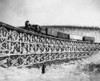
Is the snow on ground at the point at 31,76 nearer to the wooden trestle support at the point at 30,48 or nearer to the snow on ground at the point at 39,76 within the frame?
the snow on ground at the point at 39,76

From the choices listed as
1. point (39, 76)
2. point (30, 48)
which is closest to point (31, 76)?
point (39, 76)

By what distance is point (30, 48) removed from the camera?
32.6ft

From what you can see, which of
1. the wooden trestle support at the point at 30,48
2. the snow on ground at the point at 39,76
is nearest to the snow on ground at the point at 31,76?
the snow on ground at the point at 39,76

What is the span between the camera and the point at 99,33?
31.1 m

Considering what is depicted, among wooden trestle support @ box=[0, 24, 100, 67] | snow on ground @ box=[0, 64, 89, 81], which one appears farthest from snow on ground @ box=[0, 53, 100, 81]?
wooden trestle support @ box=[0, 24, 100, 67]

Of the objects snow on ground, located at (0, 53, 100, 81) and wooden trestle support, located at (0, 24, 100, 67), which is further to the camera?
wooden trestle support, located at (0, 24, 100, 67)

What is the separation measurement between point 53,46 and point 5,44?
240 inches

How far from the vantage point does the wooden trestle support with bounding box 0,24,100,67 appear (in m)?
7.59

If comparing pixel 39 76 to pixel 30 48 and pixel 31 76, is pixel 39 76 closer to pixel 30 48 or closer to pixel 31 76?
pixel 31 76

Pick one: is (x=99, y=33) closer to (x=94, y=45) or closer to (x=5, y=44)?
(x=94, y=45)

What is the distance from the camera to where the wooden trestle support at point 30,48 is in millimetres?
7592

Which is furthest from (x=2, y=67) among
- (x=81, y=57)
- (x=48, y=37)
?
(x=81, y=57)

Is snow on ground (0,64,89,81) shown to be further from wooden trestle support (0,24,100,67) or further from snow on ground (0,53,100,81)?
wooden trestle support (0,24,100,67)

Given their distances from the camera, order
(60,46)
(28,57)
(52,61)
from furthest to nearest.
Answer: (60,46)
(52,61)
(28,57)
